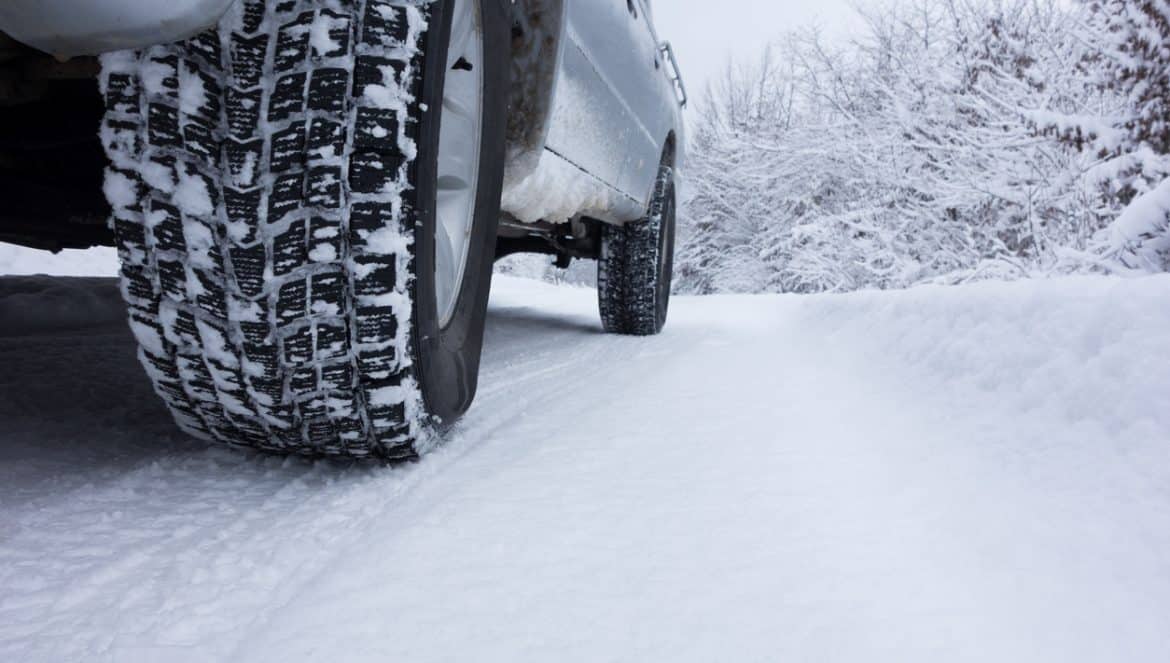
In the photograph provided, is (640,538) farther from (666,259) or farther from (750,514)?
(666,259)

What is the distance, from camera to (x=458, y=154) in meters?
1.14

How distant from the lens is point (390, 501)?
931mm

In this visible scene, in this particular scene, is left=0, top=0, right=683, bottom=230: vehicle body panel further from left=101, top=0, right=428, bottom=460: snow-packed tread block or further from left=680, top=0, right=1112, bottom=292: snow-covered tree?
left=680, top=0, right=1112, bottom=292: snow-covered tree

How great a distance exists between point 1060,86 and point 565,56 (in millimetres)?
5732

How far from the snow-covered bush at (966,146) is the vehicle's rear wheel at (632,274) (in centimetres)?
181

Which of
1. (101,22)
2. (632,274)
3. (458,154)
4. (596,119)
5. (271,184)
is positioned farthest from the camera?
(632,274)

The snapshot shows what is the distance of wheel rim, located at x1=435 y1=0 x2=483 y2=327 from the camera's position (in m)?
1.07

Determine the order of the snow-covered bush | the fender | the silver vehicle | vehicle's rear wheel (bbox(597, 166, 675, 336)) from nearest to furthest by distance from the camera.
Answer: the silver vehicle
the fender
vehicle's rear wheel (bbox(597, 166, 675, 336))
the snow-covered bush

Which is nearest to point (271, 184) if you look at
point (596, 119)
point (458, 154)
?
point (458, 154)

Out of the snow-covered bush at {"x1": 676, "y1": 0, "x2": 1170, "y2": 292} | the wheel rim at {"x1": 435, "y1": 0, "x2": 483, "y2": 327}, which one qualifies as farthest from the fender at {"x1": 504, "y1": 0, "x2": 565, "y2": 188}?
the snow-covered bush at {"x1": 676, "y1": 0, "x2": 1170, "y2": 292}

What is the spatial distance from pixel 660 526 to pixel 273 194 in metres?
0.62

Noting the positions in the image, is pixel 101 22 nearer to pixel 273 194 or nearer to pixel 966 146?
pixel 273 194

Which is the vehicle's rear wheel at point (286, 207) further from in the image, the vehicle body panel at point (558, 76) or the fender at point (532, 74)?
the fender at point (532, 74)

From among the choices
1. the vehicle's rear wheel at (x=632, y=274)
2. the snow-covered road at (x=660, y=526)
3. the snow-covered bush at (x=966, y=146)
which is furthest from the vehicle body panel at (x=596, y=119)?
the snow-covered bush at (x=966, y=146)
